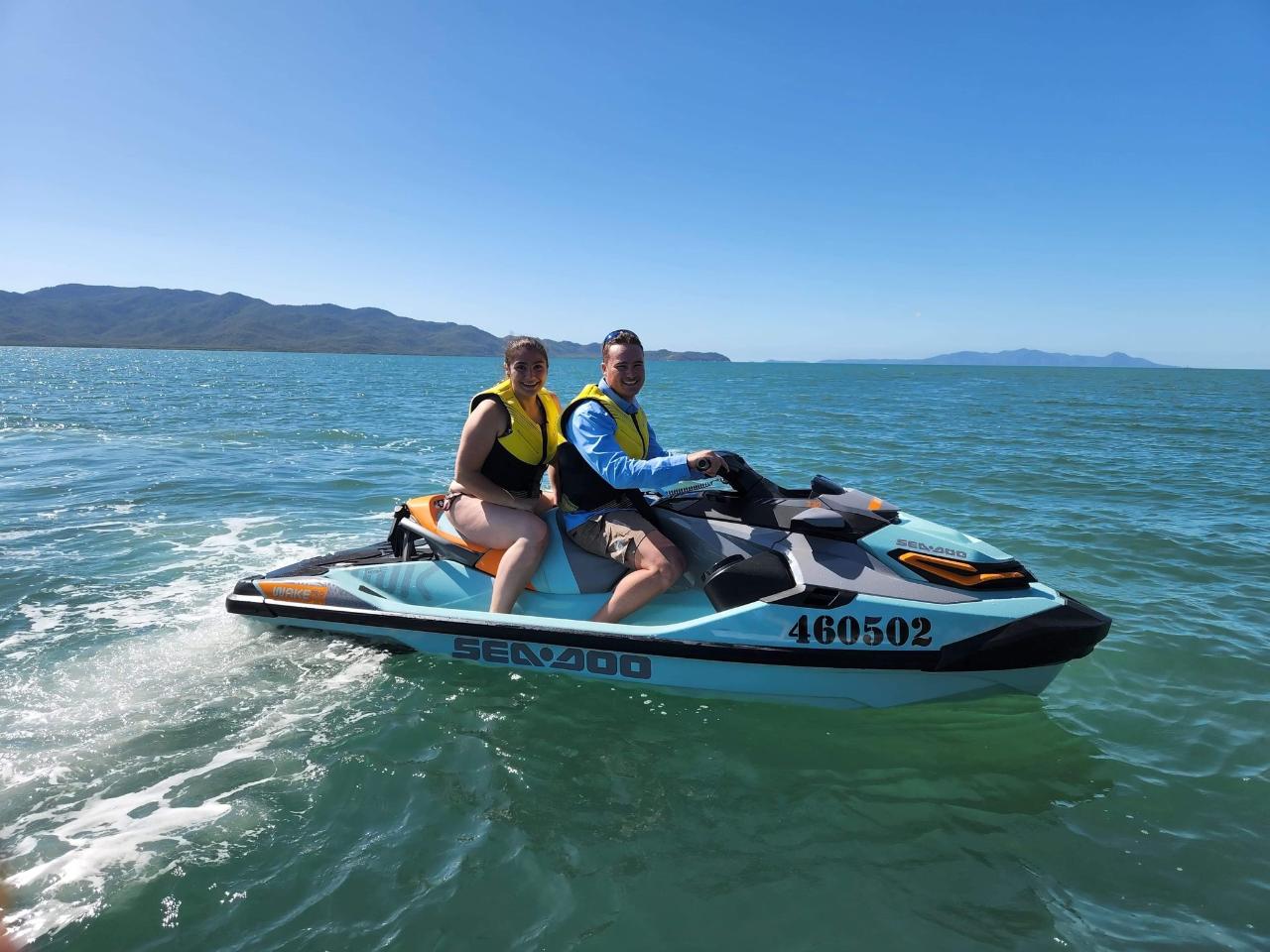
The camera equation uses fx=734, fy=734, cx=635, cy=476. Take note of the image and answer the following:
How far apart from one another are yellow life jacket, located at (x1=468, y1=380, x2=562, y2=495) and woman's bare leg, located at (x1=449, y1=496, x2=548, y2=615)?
0.78 ft

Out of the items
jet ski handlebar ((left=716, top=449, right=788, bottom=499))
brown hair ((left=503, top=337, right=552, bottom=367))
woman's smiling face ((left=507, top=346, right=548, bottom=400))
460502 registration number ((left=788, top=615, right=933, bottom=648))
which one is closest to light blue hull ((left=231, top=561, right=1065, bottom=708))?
460502 registration number ((left=788, top=615, right=933, bottom=648))

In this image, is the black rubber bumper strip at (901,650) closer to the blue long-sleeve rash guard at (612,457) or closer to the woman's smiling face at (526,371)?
the blue long-sleeve rash guard at (612,457)

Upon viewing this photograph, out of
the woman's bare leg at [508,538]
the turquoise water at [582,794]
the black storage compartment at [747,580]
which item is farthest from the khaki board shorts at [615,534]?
the turquoise water at [582,794]

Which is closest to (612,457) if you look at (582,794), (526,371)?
(526,371)

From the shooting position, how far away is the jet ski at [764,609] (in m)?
4.02

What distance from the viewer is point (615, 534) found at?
4.68m

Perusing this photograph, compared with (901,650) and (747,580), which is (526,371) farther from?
(901,650)

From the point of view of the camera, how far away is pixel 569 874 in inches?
123

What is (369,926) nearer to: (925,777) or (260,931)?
(260,931)

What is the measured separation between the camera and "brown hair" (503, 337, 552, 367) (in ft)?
16.0

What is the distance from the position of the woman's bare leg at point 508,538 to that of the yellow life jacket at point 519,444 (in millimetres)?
237

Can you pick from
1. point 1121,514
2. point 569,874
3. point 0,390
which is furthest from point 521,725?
point 0,390

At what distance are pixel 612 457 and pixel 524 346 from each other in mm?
1068

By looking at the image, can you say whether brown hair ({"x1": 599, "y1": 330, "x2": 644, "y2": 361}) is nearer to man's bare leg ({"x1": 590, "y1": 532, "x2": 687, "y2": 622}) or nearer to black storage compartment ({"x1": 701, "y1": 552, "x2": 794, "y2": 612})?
man's bare leg ({"x1": 590, "y1": 532, "x2": 687, "y2": 622})
